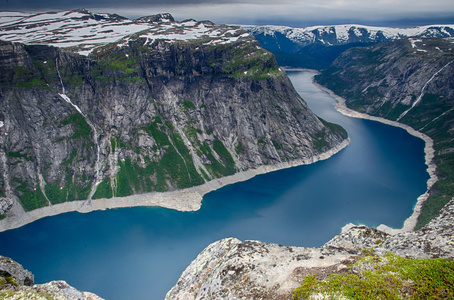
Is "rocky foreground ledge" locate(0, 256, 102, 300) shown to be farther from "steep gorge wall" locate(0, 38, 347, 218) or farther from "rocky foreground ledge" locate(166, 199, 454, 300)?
"steep gorge wall" locate(0, 38, 347, 218)

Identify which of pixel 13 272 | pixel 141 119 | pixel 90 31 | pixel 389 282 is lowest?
pixel 141 119

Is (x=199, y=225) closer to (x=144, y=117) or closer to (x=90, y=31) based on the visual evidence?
(x=144, y=117)

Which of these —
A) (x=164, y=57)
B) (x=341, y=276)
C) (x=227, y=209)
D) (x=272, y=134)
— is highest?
(x=164, y=57)

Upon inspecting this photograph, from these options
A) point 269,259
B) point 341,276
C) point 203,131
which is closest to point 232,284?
point 269,259

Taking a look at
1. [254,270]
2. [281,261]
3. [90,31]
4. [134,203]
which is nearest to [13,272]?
[254,270]

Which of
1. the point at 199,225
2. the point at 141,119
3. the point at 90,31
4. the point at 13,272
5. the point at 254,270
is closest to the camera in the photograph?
the point at 254,270

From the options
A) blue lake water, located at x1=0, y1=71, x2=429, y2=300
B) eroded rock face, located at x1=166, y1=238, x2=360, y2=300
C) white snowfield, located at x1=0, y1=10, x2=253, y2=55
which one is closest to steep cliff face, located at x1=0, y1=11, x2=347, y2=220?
white snowfield, located at x1=0, y1=10, x2=253, y2=55

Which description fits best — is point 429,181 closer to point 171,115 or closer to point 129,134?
point 171,115
